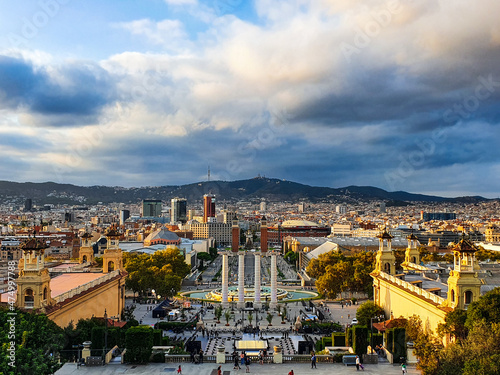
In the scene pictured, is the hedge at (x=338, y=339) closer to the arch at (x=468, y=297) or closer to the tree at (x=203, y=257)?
the arch at (x=468, y=297)

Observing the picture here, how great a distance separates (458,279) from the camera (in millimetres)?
28875

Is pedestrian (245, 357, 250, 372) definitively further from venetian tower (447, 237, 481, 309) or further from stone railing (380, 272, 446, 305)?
stone railing (380, 272, 446, 305)

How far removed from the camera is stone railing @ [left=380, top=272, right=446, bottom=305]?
32.8 metres

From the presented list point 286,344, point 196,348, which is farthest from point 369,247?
point 196,348

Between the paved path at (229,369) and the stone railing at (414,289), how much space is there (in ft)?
22.6

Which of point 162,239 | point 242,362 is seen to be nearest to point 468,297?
point 242,362

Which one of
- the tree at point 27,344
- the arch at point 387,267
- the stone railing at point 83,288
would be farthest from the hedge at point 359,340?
the arch at point 387,267

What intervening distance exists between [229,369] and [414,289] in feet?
54.7

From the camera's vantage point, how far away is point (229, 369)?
2742cm

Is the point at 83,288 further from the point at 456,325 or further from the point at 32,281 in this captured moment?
the point at 456,325

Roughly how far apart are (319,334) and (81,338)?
24.3 m

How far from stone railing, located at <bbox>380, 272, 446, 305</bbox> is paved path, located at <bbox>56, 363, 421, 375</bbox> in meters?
6.87

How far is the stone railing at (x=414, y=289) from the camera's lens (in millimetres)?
32834

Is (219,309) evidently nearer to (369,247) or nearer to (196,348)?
(196,348)
